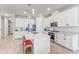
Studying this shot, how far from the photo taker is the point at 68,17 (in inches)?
192

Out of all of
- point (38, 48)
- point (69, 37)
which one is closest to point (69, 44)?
point (69, 37)

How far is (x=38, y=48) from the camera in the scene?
3.35 meters

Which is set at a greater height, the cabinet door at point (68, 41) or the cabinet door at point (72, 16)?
the cabinet door at point (72, 16)

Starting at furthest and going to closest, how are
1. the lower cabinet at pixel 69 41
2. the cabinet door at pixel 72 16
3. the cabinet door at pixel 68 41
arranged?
the cabinet door at pixel 72 16 < the cabinet door at pixel 68 41 < the lower cabinet at pixel 69 41

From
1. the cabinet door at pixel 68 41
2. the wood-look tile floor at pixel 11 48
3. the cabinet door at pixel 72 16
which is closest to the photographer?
the wood-look tile floor at pixel 11 48

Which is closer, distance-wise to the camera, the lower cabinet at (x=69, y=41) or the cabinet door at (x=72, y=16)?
the lower cabinet at (x=69, y=41)

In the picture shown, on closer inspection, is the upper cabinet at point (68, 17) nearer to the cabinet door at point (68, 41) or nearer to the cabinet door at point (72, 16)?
the cabinet door at point (72, 16)

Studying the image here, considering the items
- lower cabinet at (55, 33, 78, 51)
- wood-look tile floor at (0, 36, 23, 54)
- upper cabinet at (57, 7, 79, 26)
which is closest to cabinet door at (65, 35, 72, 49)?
lower cabinet at (55, 33, 78, 51)

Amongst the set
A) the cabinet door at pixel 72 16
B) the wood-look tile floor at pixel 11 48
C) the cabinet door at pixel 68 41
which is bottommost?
the wood-look tile floor at pixel 11 48

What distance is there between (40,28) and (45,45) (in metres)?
0.94

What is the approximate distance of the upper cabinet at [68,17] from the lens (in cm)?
447

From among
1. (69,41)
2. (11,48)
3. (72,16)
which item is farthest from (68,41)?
(11,48)

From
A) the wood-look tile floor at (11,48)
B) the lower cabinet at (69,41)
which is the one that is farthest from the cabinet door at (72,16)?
the wood-look tile floor at (11,48)

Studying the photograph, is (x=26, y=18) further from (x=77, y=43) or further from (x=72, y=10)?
(x=77, y=43)
